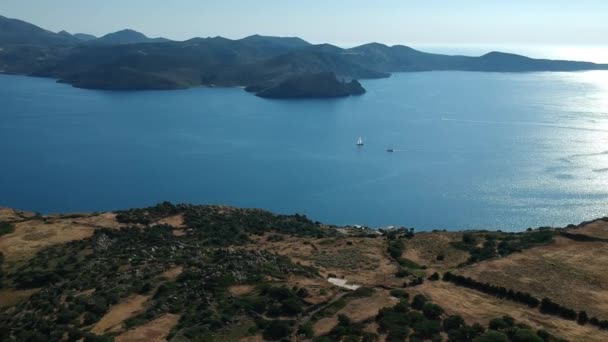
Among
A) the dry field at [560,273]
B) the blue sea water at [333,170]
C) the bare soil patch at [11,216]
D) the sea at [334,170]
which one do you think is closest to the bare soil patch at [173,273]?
the dry field at [560,273]

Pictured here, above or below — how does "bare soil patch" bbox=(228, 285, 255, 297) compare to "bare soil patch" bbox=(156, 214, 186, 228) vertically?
above

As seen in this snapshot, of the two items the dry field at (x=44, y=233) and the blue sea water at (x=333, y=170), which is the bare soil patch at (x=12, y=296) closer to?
the dry field at (x=44, y=233)

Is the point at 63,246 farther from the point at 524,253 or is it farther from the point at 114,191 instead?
the point at 114,191

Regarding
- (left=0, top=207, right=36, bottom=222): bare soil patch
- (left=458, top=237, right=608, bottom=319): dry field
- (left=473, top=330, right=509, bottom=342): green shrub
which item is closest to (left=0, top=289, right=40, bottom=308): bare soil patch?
(left=0, top=207, right=36, bottom=222): bare soil patch

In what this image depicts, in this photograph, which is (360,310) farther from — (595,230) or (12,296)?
(12,296)

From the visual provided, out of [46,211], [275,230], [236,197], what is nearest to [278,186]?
[236,197]

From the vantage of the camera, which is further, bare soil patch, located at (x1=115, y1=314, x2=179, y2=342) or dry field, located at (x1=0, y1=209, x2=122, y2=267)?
dry field, located at (x1=0, y1=209, x2=122, y2=267)

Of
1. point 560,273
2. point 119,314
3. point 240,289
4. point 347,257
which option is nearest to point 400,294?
point 240,289

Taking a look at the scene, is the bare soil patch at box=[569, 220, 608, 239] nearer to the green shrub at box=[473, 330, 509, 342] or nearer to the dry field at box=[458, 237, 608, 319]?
the dry field at box=[458, 237, 608, 319]
